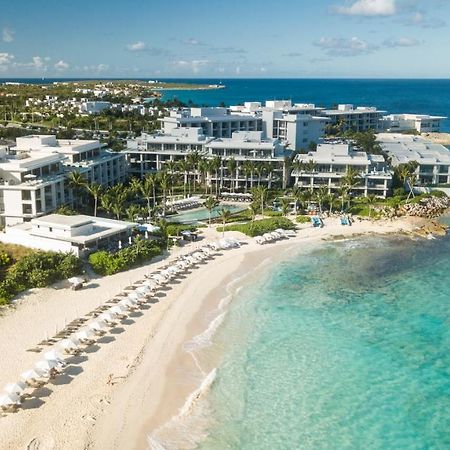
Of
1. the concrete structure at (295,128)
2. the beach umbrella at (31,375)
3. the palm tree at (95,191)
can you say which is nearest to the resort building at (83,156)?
the palm tree at (95,191)

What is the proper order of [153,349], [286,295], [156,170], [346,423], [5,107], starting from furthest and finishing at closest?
[5,107], [156,170], [286,295], [153,349], [346,423]

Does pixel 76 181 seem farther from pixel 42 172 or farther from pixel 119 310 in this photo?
pixel 119 310

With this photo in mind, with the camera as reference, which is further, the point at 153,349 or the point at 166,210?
the point at 166,210

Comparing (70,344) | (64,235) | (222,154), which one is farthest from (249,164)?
(70,344)

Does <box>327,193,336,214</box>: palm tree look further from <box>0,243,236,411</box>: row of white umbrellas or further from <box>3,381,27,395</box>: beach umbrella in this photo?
<box>3,381,27,395</box>: beach umbrella

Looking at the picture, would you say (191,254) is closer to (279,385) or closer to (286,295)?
(286,295)

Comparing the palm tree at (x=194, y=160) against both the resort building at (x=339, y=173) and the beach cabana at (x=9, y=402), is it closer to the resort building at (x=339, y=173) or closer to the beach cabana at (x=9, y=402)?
the resort building at (x=339, y=173)

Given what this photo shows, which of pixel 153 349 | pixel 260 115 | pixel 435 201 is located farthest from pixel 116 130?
pixel 153 349
